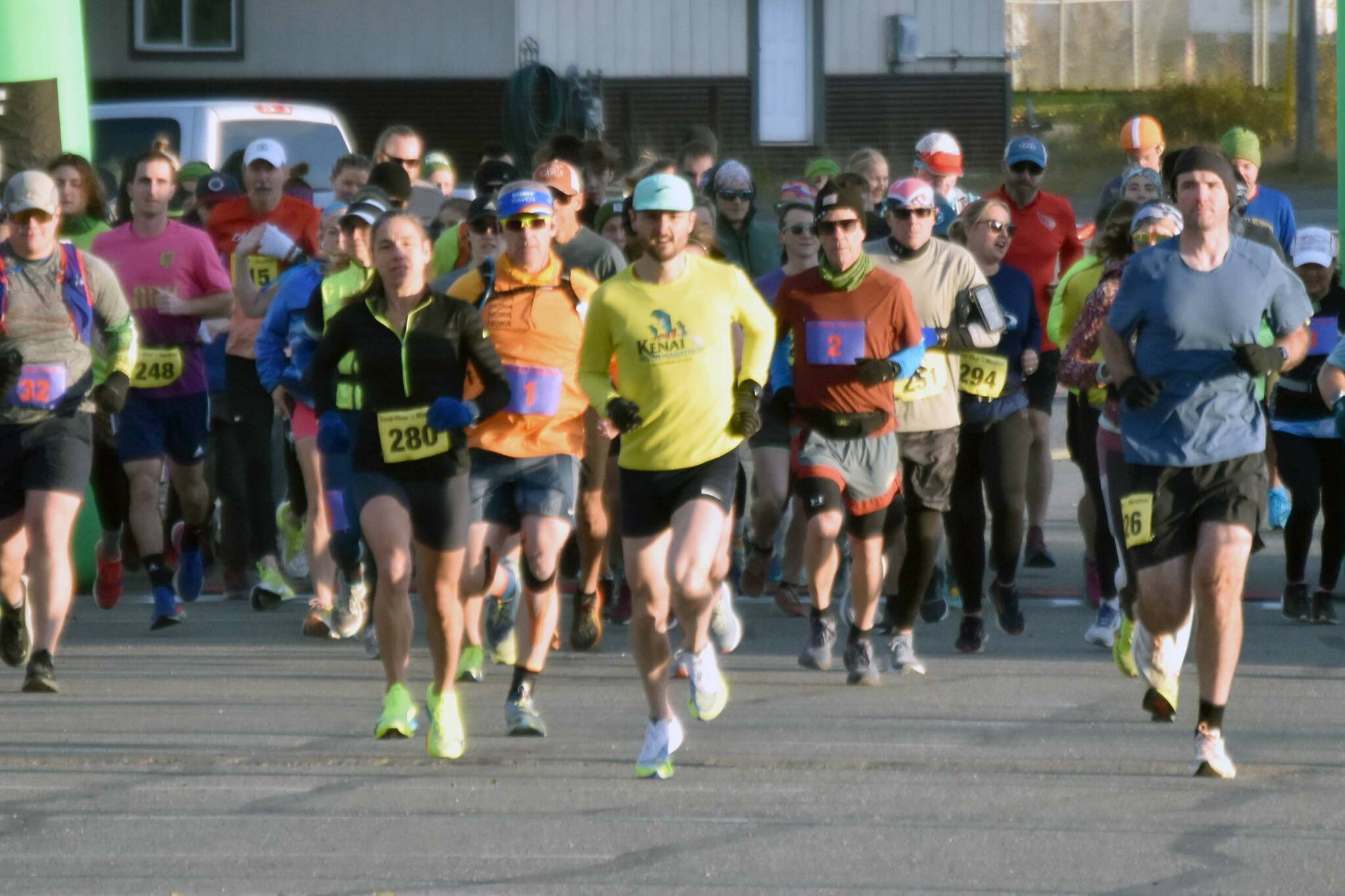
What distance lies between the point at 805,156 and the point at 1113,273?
89.1 feet

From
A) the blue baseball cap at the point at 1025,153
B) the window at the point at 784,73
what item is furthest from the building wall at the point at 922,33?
the blue baseball cap at the point at 1025,153

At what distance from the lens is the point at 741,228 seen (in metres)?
12.5

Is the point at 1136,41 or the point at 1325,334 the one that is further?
the point at 1136,41

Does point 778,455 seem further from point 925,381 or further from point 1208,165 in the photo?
point 1208,165

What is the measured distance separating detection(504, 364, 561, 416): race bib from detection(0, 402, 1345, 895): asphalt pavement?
113cm

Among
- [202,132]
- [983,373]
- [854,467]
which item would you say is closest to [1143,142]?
[983,373]

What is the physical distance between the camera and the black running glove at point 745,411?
317 inches

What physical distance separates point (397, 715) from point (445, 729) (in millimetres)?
300

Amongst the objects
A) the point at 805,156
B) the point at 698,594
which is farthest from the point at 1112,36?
the point at 698,594

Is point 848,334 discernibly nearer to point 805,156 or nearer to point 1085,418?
point 1085,418

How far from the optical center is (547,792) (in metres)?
7.50

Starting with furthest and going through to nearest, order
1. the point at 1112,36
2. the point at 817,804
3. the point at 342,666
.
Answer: the point at 1112,36 < the point at 342,666 < the point at 817,804

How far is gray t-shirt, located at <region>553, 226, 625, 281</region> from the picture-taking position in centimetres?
1020

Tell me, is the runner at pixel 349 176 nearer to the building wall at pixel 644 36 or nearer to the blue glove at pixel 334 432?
the blue glove at pixel 334 432
